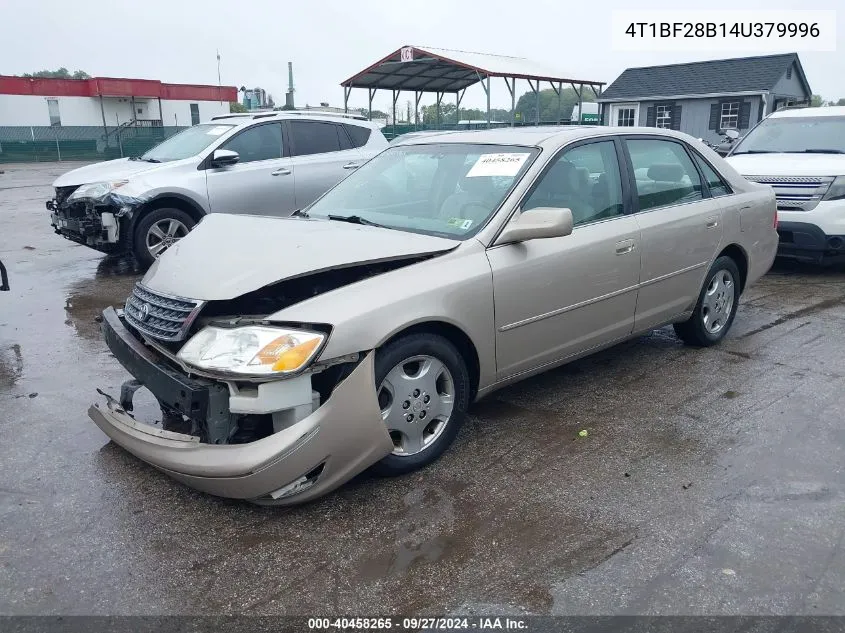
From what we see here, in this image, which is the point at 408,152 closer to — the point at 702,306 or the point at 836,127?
the point at 702,306

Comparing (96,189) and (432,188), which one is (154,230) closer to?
(96,189)

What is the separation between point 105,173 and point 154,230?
1.07m

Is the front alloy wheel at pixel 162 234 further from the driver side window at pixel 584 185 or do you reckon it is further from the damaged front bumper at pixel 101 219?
the driver side window at pixel 584 185

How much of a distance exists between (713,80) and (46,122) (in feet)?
123

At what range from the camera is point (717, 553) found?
2832mm

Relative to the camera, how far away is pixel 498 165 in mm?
4062

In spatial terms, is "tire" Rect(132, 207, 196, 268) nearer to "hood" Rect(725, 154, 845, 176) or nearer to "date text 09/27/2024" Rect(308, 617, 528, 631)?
"hood" Rect(725, 154, 845, 176)

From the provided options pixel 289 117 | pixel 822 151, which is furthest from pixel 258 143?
pixel 822 151

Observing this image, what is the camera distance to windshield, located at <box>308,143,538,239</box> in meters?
3.88

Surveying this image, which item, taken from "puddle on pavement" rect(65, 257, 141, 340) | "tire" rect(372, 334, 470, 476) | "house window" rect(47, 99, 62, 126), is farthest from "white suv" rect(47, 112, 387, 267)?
"house window" rect(47, 99, 62, 126)

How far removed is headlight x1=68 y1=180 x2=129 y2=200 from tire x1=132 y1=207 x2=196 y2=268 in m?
0.44

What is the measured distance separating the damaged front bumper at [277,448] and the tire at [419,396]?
6.3 inches

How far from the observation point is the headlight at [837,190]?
751cm

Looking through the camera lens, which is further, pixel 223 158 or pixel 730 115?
pixel 730 115
